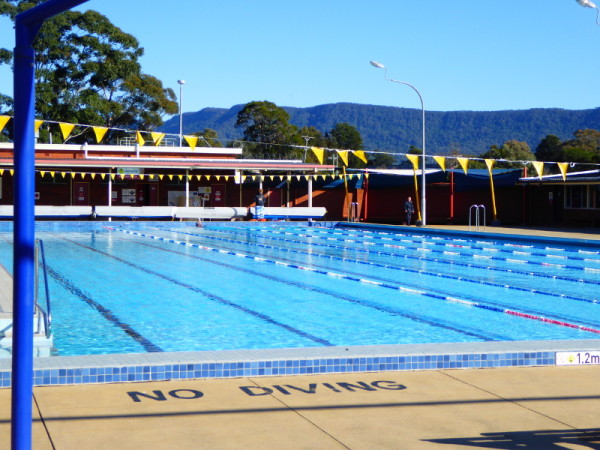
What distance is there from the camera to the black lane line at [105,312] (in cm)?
809

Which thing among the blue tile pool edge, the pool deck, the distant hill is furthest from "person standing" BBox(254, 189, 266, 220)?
the distant hill

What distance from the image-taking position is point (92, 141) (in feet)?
184

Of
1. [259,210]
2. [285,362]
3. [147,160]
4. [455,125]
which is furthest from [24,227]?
[455,125]

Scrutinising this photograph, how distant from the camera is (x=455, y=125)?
186 metres

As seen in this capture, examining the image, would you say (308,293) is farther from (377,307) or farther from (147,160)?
(147,160)

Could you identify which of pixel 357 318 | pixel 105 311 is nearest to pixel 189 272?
pixel 105 311

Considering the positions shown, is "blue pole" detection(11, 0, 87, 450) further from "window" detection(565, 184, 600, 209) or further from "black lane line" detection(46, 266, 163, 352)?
"window" detection(565, 184, 600, 209)

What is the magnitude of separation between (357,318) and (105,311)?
10.5ft

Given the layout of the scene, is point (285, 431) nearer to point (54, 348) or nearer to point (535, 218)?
point (54, 348)

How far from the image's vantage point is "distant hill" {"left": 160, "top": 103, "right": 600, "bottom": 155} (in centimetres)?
17712

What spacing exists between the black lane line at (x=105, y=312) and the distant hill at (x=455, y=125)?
15947 cm

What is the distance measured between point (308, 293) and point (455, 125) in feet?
587

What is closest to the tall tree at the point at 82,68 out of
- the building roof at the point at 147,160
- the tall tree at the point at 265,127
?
the building roof at the point at 147,160

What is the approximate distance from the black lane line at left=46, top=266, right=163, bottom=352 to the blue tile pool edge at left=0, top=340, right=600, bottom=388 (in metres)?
1.84
